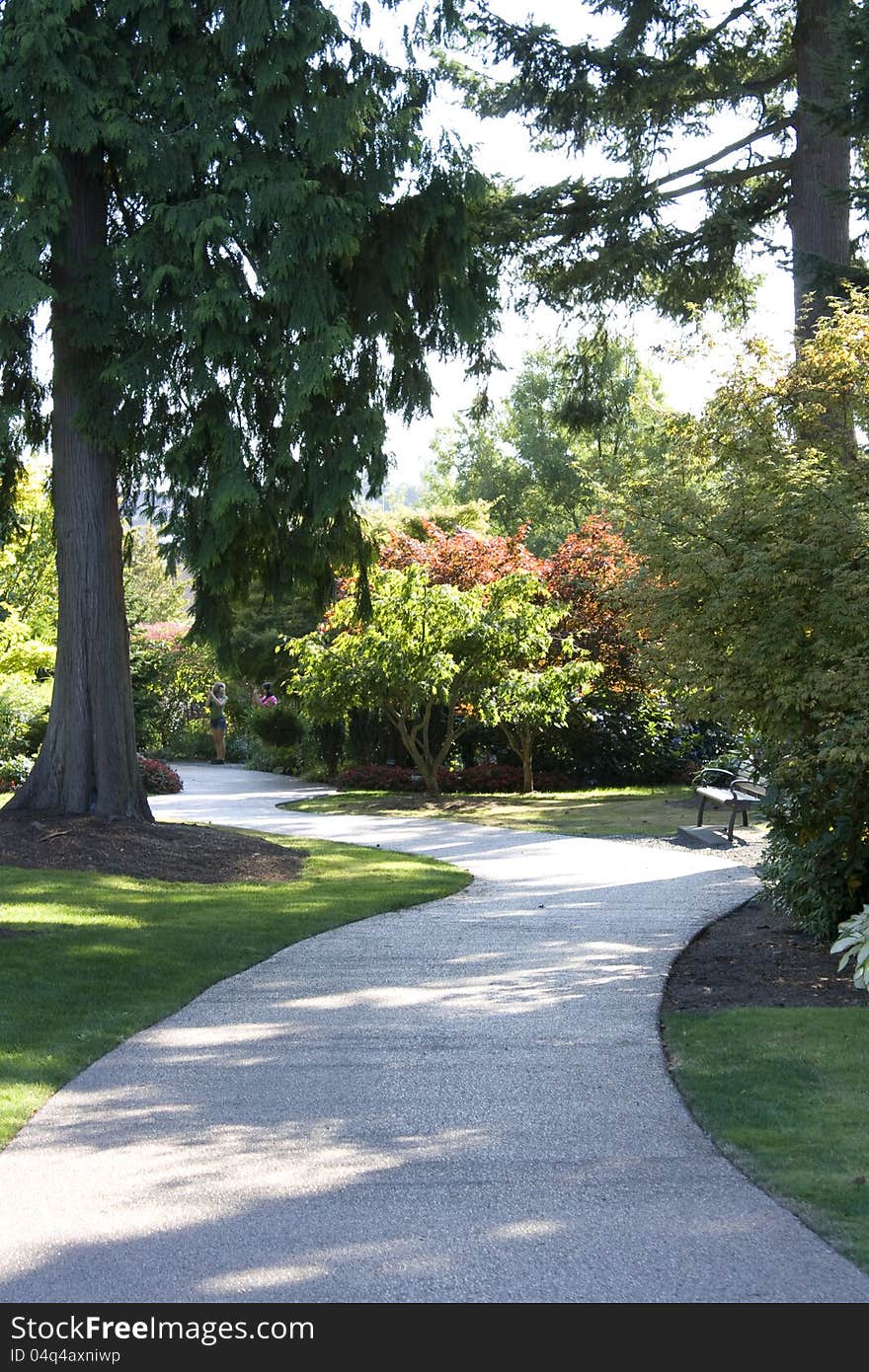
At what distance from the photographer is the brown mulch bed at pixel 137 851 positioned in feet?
38.9

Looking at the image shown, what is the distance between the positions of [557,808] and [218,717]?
11.4m

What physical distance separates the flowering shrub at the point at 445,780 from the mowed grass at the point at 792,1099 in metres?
16.2

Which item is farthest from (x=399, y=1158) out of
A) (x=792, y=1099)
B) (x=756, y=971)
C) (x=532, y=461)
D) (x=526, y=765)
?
(x=532, y=461)

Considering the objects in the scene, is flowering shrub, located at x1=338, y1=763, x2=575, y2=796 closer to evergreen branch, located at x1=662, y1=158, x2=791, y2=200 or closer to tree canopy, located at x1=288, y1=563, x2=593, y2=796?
tree canopy, located at x1=288, y1=563, x2=593, y2=796

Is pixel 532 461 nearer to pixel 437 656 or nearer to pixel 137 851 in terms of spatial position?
pixel 437 656

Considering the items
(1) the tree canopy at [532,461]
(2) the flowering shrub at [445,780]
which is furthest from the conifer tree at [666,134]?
(1) the tree canopy at [532,461]

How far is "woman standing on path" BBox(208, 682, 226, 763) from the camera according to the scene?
2795 centimetres

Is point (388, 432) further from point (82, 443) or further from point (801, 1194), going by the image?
point (801, 1194)

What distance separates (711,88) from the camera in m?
14.3

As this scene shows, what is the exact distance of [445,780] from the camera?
2353cm

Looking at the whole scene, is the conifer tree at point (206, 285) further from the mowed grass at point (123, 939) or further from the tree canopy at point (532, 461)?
the tree canopy at point (532, 461)
